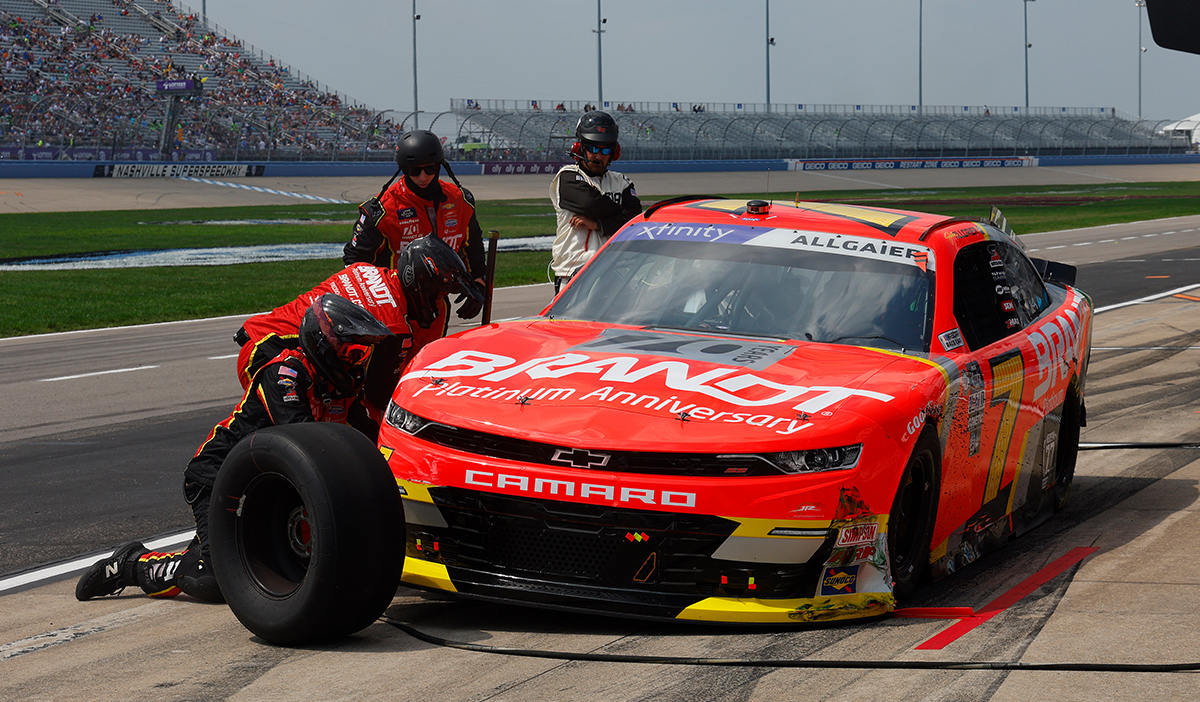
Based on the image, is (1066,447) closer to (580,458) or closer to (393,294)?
(580,458)

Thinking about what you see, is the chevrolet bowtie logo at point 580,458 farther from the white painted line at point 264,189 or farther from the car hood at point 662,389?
the white painted line at point 264,189

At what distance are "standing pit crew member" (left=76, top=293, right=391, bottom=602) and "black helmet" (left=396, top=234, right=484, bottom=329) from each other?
1.24 feet

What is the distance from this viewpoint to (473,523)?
445cm

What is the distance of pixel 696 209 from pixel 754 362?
1511 millimetres

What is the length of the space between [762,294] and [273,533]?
2186 mm

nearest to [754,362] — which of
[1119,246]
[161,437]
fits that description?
[161,437]

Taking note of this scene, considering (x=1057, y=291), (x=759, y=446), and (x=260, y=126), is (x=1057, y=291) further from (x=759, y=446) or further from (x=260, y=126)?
(x=260, y=126)

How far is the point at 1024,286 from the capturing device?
6.43 meters

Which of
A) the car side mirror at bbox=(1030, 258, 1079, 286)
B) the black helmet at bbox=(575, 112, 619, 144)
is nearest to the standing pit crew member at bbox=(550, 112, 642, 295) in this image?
the black helmet at bbox=(575, 112, 619, 144)

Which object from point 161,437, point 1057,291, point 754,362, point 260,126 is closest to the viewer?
point 754,362

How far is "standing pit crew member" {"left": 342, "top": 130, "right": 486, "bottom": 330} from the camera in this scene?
24.0ft

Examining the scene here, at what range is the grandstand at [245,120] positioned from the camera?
5072 centimetres

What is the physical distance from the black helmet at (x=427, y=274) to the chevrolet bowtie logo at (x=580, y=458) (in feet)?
3.98

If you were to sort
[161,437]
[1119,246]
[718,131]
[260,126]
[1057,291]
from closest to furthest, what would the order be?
[1057,291] → [161,437] → [1119,246] → [260,126] → [718,131]
